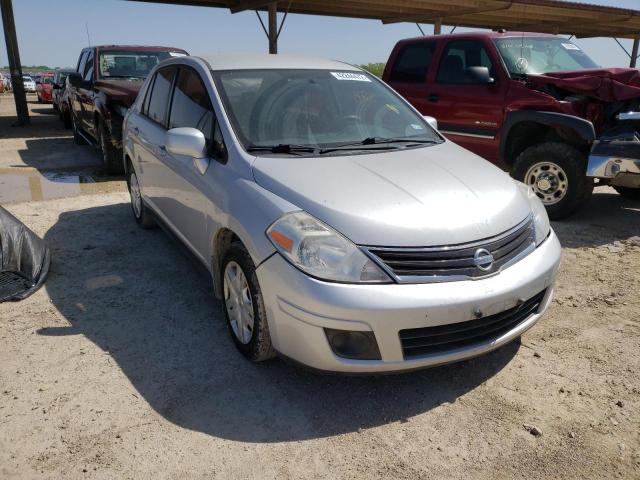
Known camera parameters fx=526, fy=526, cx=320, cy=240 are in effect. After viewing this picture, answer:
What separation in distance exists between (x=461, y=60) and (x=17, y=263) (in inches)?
213

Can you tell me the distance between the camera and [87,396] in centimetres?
266

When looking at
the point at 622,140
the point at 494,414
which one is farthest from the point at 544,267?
the point at 622,140

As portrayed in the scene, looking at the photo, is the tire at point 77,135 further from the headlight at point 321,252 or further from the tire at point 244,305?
the headlight at point 321,252

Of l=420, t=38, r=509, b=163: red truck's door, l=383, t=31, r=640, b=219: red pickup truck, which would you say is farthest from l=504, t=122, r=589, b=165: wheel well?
l=420, t=38, r=509, b=163: red truck's door

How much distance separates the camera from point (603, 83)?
5.22 metres

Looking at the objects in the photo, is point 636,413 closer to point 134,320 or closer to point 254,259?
point 254,259

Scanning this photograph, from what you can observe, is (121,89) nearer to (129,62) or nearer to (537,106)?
(129,62)

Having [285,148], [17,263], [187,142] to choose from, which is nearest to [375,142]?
[285,148]

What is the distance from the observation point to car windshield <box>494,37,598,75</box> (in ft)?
20.0

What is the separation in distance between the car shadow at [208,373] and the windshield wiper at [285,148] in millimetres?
1168

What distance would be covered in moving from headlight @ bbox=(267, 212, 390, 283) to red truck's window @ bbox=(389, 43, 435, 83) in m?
5.16

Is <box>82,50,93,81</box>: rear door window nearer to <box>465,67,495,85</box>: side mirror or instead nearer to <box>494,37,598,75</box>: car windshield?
<box>465,67,495,85</box>: side mirror

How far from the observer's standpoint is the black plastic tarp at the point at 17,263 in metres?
3.79

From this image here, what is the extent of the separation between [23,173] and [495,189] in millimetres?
7771
